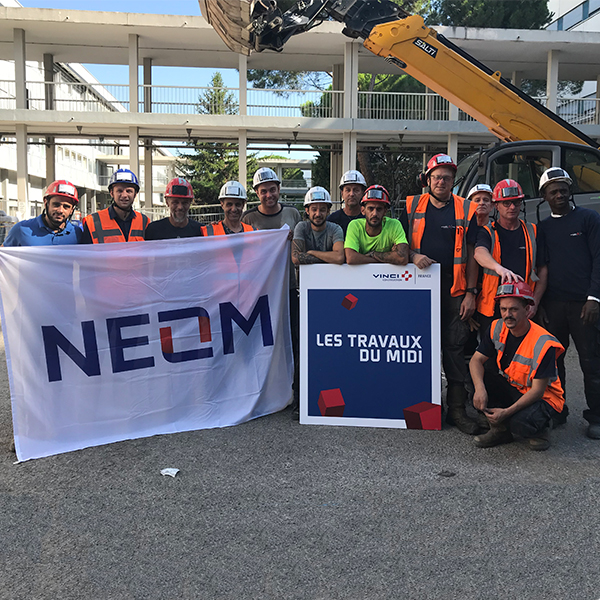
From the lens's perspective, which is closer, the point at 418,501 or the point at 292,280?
the point at 418,501

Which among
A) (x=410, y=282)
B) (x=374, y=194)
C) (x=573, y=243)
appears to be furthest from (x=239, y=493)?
(x=573, y=243)

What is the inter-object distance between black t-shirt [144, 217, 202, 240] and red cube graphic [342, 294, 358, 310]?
64.5 inches

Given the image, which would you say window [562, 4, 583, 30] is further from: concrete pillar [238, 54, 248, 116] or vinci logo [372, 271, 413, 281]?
vinci logo [372, 271, 413, 281]

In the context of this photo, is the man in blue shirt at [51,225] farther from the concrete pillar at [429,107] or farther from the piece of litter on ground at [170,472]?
the concrete pillar at [429,107]

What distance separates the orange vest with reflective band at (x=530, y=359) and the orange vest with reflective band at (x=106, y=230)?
10.3 feet

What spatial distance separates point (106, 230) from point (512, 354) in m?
3.55

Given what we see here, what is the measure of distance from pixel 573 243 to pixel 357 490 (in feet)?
9.35

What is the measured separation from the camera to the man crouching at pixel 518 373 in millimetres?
4355

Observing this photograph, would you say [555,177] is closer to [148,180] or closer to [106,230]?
[106,230]

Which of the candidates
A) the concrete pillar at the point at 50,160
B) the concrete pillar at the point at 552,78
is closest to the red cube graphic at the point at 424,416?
the concrete pillar at the point at 552,78

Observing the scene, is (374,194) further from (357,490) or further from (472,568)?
(472,568)

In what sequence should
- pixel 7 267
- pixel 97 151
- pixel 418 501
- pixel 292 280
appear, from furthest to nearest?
pixel 97 151 → pixel 292 280 → pixel 7 267 → pixel 418 501

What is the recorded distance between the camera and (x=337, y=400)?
5090 mm

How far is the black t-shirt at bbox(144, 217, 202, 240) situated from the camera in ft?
18.4
